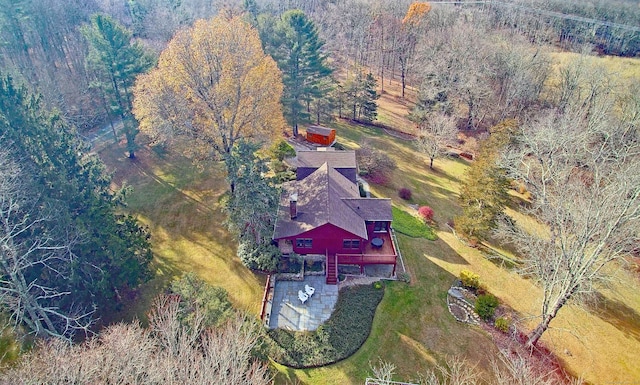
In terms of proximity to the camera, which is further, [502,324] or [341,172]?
[341,172]

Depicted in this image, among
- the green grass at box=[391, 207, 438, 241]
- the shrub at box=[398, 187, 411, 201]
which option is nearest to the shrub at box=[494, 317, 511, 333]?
the green grass at box=[391, 207, 438, 241]

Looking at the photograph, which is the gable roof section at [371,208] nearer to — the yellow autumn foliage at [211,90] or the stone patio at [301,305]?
the stone patio at [301,305]

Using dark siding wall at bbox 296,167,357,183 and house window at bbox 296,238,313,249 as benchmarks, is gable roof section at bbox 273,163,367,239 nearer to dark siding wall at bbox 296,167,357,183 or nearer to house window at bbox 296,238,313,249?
house window at bbox 296,238,313,249

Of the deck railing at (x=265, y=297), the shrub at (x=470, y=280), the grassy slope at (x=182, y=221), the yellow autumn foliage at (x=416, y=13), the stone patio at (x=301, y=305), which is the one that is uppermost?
the yellow autumn foliage at (x=416, y=13)

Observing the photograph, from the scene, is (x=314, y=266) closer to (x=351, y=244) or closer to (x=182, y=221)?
(x=351, y=244)

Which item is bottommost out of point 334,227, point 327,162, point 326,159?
point 334,227

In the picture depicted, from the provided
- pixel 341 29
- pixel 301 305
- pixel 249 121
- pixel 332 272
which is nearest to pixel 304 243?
pixel 332 272

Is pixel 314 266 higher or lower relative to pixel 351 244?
lower

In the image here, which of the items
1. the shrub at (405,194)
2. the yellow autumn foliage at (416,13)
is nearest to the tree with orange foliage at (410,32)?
the yellow autumn foliage at (416,13)
